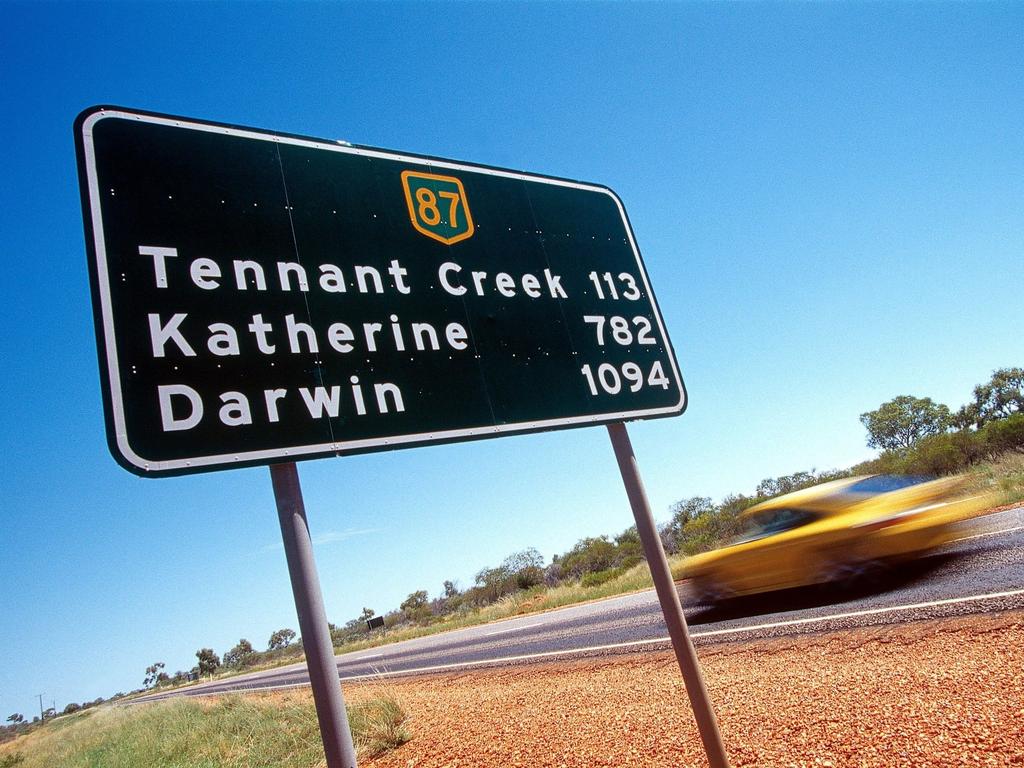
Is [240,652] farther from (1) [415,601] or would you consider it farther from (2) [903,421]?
(2) [903,421]

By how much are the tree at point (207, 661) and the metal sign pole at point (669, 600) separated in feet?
295

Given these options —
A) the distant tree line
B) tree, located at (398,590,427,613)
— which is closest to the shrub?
the distant tree line

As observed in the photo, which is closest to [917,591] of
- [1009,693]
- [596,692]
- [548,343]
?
[1009,693]

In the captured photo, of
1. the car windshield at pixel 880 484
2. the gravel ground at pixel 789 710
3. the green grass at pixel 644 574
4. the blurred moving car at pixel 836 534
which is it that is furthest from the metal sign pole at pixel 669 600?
the green grass at pixel 644 574

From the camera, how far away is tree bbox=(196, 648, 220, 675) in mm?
73938

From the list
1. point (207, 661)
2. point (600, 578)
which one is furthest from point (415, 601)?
point (207, 661)

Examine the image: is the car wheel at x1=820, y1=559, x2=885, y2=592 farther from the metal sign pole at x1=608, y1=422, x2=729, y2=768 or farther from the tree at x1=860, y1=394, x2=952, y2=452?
the tree at x1=860, y1=394, x2=952, y2=452

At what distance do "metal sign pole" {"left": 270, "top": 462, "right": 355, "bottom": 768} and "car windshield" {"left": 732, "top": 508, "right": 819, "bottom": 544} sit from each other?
7.42 meters

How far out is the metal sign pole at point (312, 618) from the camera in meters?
1.38

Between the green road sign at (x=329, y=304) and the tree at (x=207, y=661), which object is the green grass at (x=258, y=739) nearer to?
the green road sign at (x=329, y=304)

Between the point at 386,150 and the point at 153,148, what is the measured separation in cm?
81

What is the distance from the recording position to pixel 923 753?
2.53 metres

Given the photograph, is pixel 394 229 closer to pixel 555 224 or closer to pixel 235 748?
pixel 555 224

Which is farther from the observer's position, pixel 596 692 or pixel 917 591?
pixel 917 591
